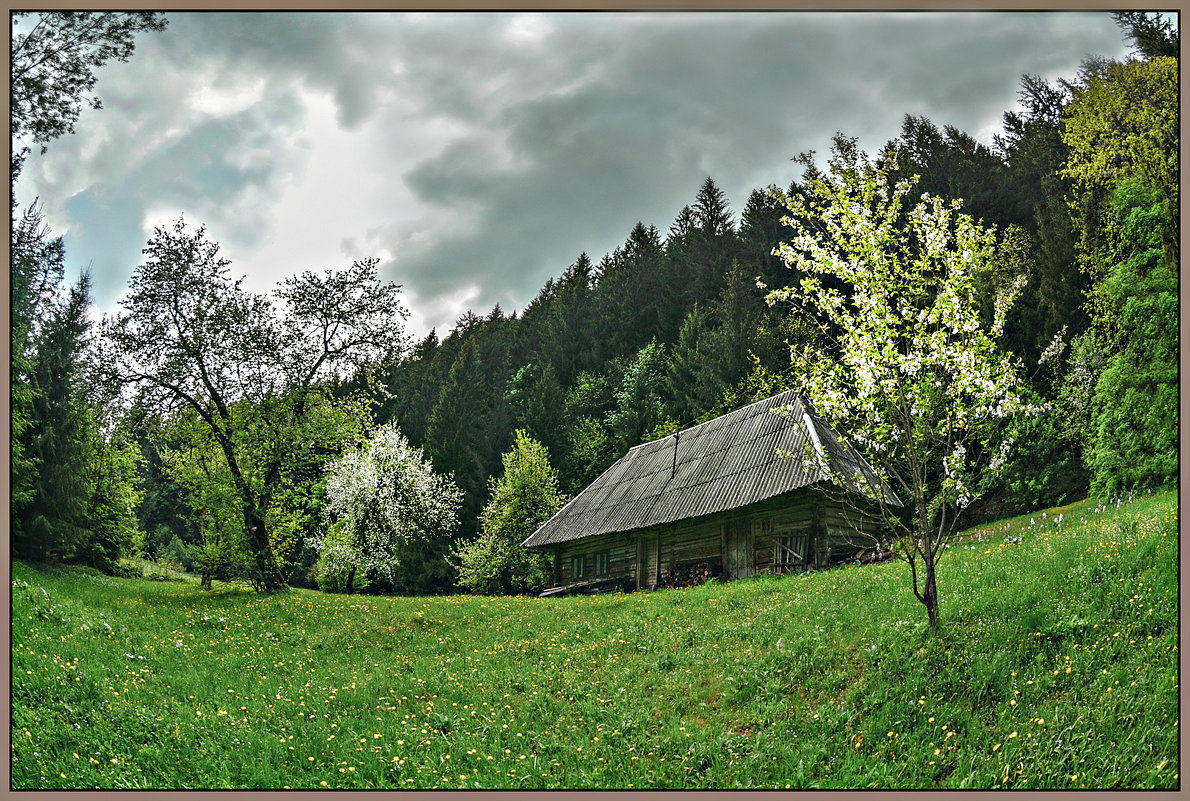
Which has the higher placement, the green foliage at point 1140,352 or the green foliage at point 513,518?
the green foliage at point 1140,352

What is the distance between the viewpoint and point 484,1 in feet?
22.8

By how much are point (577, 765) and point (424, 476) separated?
81.8 feet

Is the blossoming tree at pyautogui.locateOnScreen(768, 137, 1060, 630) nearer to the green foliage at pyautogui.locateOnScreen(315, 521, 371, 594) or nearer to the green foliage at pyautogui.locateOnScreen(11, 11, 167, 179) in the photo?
the green foliage at pyautogui.locateOnScreen(11, 11, 167, 179)

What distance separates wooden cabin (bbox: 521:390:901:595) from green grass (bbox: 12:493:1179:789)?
4988mm

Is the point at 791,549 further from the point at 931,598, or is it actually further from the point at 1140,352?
the point at 931,598

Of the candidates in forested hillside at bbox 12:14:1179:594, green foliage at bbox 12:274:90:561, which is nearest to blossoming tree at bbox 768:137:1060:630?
forested hillside at bbox 12:14:1179:594

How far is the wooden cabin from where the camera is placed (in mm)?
16391

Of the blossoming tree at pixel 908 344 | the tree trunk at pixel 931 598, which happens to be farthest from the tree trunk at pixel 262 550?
the tree trunk at pixel 931 598

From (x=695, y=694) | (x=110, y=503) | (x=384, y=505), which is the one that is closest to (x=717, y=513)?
(x=695, y=694)

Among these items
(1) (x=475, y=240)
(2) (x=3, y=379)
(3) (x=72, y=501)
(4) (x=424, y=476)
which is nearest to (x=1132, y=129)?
(1) (x=475, y=240)

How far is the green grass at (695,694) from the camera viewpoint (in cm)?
634

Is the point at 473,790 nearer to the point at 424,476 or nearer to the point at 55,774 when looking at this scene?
the point at 55,774

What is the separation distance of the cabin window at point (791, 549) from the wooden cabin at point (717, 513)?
0.9 inches

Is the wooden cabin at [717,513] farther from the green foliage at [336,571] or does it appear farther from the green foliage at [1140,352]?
the green foliage at [336,571]
